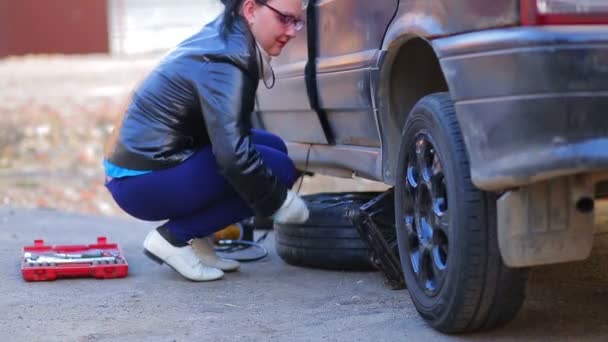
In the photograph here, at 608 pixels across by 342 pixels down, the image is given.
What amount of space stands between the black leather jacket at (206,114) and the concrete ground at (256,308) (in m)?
0.45

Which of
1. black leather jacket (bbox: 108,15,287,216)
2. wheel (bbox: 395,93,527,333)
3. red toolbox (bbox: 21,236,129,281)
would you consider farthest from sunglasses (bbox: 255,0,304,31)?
red toolbox (bbox: 21,236,129,281)

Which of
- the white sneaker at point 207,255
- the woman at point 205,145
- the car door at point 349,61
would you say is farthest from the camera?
the white sneaker at point 207,255

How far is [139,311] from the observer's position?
3.95m

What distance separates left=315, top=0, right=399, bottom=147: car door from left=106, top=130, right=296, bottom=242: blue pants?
0.33 m

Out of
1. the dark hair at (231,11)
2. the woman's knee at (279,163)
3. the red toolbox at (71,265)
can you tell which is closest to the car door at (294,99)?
the woman's knee at (279,163)

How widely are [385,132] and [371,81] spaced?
201mm

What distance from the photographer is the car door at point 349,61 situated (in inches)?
155

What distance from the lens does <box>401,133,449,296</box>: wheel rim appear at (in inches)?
129

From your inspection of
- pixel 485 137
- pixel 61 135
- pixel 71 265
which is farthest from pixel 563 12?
pixel 61 135

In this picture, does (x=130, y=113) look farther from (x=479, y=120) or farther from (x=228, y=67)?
(x=479, y=120)

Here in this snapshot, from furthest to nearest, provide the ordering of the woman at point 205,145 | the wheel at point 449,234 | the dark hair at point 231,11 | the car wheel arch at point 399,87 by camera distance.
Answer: the dark hair at point 231,11, the woman at point 205,145, the car wheel arch at point 399,87, the wheel at point 449,234

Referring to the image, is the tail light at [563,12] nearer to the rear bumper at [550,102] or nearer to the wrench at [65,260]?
the rear bumper at [550,102]

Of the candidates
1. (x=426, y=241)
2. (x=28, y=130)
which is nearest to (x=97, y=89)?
(x=28, y=130)

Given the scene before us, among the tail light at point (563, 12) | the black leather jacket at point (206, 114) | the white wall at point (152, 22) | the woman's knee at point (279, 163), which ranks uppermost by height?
the tail light at point (563, 12)
